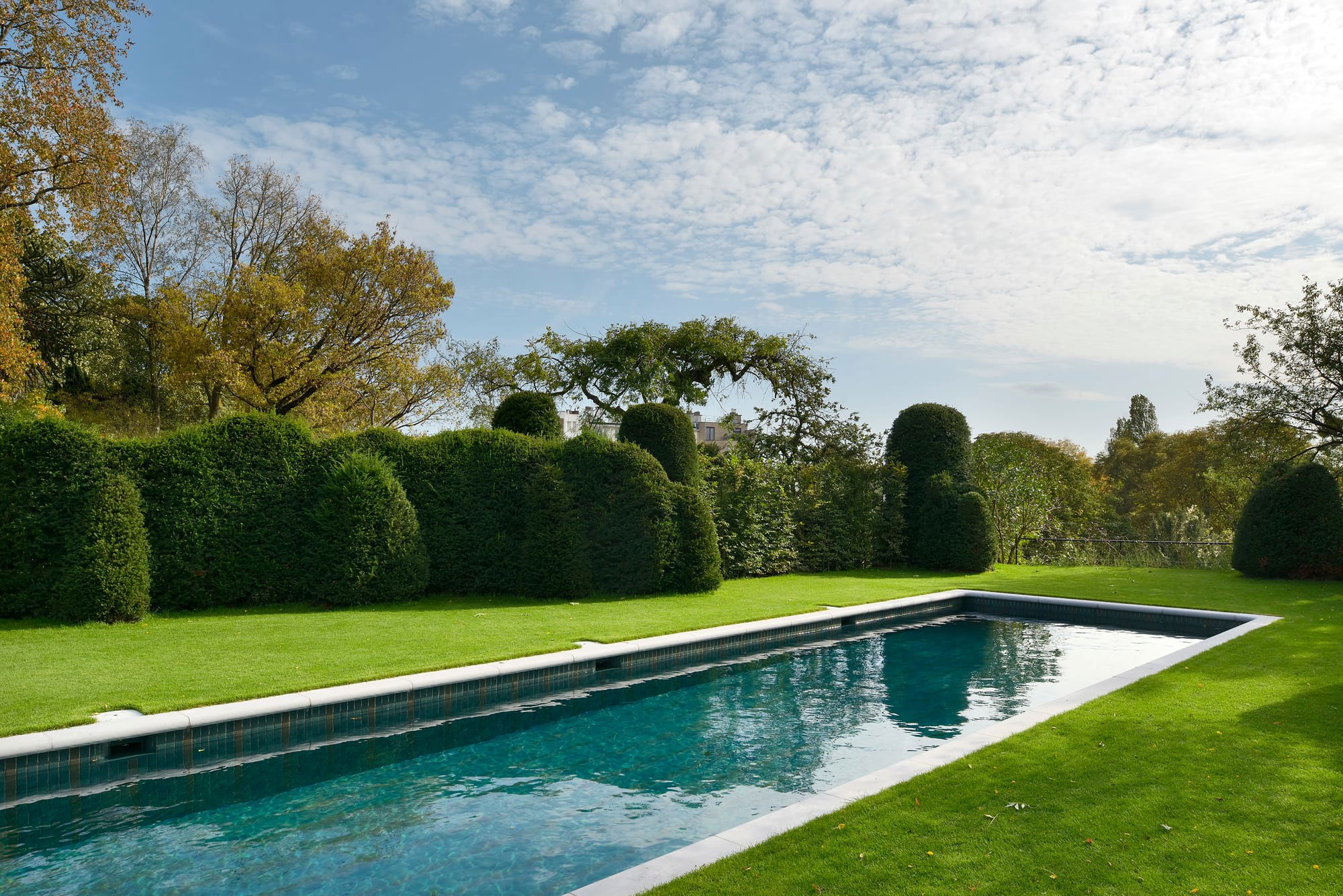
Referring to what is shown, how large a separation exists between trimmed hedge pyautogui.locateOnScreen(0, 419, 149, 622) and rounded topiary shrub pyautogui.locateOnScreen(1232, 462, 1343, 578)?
1870 centimetres

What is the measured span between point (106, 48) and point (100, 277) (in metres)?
12.2

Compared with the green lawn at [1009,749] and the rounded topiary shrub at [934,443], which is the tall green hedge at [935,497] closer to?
the rounded topiary shrub at [934,443]

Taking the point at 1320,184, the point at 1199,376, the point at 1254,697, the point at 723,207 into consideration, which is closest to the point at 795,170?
the point at 723,207

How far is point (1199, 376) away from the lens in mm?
18609

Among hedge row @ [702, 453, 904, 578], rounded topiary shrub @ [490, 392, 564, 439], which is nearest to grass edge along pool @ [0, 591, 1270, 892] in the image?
hedge row @ [702, 453, 904, 578]

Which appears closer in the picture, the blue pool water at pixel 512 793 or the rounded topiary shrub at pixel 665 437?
the blue pool water at pixel 512 793

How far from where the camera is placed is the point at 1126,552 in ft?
70.5

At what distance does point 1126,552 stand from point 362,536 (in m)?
19.3

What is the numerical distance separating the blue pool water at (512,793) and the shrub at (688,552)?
421cm

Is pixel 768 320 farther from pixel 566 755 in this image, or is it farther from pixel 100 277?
pixel 100 277

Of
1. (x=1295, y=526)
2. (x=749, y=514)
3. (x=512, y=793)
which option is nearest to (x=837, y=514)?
(x=749, y=514)

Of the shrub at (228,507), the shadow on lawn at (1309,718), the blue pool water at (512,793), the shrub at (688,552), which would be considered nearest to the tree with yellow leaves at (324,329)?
the shrub at (228,507)

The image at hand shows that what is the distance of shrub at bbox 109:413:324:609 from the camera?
10.5m

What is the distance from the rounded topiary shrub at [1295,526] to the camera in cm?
1502
